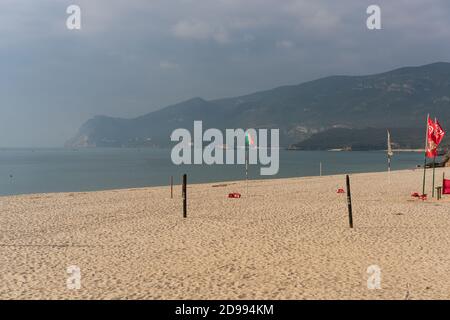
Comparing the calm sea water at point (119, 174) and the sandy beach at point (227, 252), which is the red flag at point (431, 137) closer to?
the sandy beach at point (227, 252)

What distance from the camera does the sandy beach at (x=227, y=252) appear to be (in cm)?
831

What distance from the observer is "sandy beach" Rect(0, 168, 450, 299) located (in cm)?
831

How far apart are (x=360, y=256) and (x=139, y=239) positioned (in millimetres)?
6753

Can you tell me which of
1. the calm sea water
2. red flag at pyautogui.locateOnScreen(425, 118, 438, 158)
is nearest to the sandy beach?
red flag at pyautogui.locateOnScreen(425, 118, 438, 158)

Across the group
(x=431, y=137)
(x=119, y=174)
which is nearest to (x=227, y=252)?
(x=431, y=137)

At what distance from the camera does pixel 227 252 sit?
37.6 feet

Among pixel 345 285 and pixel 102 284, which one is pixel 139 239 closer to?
pixel 102 284

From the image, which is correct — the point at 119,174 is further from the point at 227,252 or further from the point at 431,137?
the point at 227,252

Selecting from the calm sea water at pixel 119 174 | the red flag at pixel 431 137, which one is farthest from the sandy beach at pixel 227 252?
the calm sea water at pixel 119 174

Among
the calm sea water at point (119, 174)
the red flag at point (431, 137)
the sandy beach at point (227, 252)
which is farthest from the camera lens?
the calm sea water at point (119, 174)

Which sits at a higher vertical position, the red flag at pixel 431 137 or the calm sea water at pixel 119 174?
the red flag at pixel 431 137

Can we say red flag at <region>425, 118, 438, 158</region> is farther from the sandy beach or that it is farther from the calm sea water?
the calm sea water

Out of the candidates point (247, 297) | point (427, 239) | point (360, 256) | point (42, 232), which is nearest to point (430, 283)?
point (360, 256)
